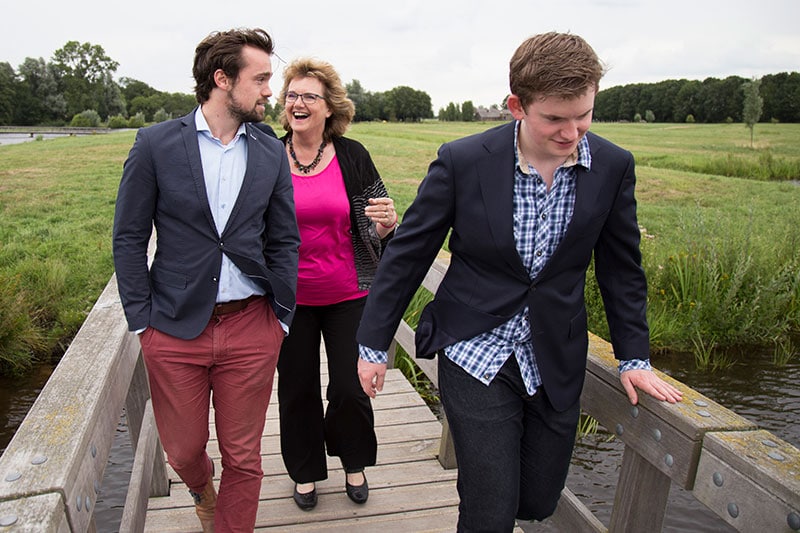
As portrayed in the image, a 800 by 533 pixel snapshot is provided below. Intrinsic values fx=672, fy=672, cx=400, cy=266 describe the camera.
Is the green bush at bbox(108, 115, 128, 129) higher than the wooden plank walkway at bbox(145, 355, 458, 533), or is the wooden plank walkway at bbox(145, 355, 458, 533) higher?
the wooden plank walkway at bbox(145, 355, 458, 533)

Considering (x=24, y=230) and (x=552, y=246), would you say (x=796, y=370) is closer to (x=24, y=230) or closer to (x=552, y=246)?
(x=552, y=246)

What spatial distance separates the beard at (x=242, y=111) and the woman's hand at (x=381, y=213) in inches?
26.6

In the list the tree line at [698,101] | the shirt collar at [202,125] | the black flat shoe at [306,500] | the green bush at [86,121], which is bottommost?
the green bush at [86,121]

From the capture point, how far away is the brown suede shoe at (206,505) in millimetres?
2888

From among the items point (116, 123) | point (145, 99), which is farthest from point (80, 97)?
point (116, 123)

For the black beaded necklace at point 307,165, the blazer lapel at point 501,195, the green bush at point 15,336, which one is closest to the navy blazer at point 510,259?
the blazer lapel at point 501,195

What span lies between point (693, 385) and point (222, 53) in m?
5.93

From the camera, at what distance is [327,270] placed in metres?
3.16

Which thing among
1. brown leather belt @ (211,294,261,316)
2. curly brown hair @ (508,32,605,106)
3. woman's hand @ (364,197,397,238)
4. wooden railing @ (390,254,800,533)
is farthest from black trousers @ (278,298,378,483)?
curly brown hair @ (508,32,605,106)

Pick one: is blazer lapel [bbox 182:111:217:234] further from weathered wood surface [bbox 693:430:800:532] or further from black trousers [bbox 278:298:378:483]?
weathered wood surface [bbox 693:430:800:532]

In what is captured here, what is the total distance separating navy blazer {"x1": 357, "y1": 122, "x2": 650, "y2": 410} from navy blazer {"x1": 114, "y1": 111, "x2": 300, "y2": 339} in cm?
63

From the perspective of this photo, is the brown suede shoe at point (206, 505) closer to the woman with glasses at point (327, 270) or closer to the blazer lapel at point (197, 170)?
the woman with glasses at point (327, 270)

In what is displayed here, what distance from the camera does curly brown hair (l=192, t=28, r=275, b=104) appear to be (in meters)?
2.55

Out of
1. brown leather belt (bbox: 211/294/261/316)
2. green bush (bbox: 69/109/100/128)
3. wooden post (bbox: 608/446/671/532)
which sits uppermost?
brown leather belt (bbox: 211/294/261/316)
